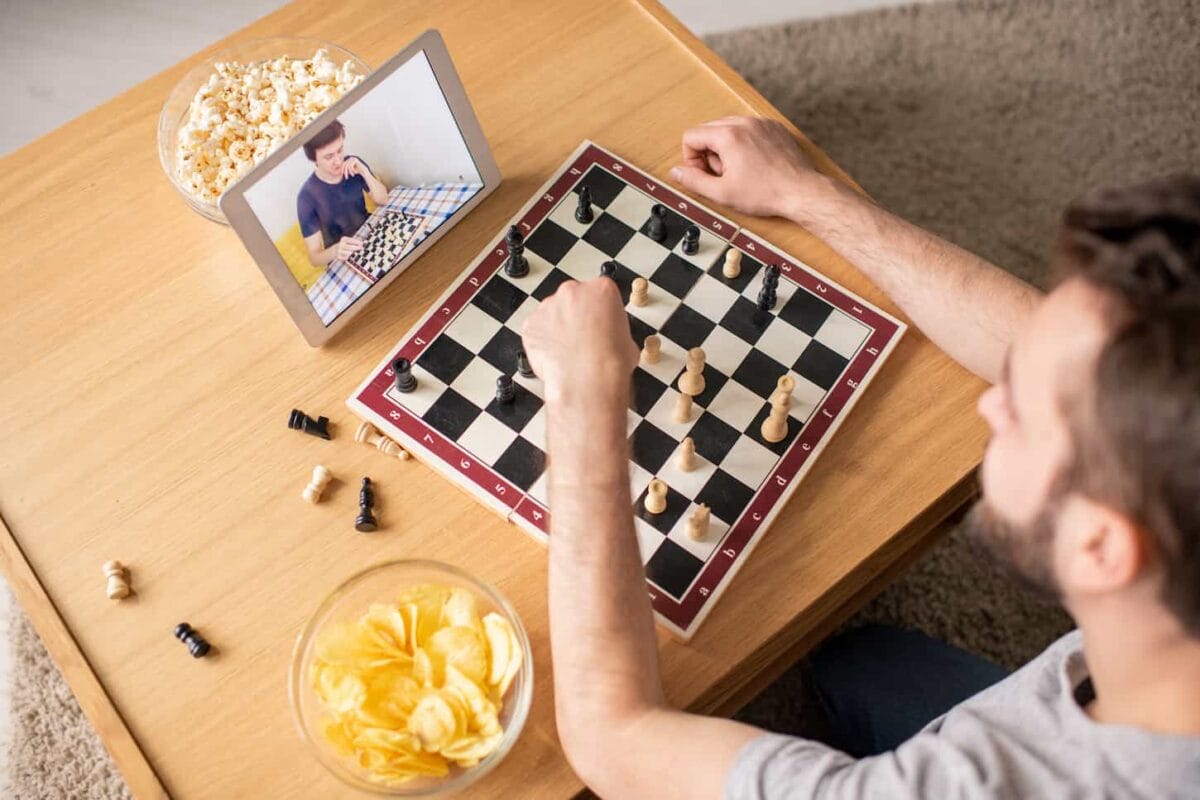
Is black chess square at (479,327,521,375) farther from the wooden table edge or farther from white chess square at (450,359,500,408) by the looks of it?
the wooden table edge

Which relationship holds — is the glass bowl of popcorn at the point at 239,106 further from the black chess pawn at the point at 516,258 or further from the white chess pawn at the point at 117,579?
the white chess pawn at the point at 117,579

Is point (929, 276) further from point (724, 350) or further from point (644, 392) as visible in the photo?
point (644, 392)

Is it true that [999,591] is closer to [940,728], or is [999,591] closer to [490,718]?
[940,728]

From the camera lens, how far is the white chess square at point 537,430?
130cm

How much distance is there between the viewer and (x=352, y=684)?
1.08m

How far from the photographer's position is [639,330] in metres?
1.38

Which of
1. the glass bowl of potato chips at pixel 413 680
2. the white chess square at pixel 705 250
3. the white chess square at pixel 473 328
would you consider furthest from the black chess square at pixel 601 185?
the glass bowl of potato chips at pixel 413 680

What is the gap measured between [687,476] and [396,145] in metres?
0.60

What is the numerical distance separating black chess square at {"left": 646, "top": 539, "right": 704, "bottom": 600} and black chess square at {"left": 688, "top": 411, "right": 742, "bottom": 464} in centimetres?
13

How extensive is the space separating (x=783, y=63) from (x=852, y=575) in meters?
1.67

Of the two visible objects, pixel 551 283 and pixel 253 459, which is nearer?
pixel 253 459

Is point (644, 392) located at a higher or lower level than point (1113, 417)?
lower

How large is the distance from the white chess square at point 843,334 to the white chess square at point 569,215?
1.22 feet

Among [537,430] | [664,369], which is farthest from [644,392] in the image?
[537,430]
